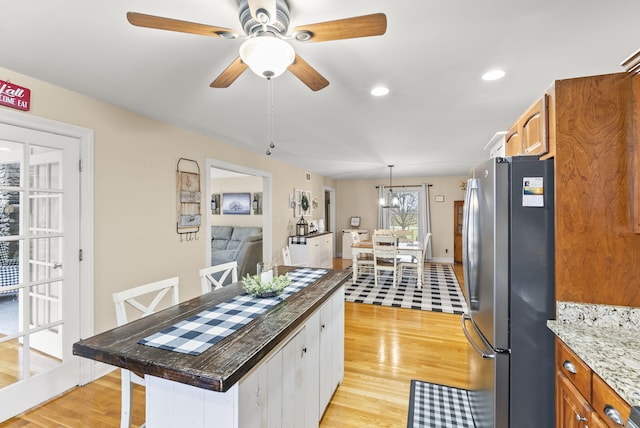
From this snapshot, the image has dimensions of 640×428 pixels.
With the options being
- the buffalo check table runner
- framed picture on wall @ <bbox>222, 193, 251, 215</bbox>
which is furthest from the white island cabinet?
framed picture on wall @ <bbox>222, 193, 251, 215</bbox>

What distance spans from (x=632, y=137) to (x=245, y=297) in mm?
2112

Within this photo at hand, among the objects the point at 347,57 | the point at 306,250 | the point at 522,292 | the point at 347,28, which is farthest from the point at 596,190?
the point at 306,250

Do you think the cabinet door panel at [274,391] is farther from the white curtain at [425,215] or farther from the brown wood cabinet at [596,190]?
the white curtain at [425,215]

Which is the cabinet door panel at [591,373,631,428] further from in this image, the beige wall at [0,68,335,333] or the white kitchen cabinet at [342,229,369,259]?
the white kitchen cabinet at [342,229,369,259]

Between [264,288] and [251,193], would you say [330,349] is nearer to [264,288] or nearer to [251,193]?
[264,288]

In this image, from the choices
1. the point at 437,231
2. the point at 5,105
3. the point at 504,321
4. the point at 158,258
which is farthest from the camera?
the point at 437,231

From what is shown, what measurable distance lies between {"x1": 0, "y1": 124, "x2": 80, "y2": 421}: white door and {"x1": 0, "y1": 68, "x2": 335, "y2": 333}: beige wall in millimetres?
163

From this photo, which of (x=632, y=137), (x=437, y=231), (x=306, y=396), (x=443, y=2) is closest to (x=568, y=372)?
(x=632, y=137)

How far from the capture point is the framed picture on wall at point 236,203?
654 cm

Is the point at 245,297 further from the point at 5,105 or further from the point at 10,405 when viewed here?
the point at 5,105

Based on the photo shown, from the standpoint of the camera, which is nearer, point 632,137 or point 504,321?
point 632,137

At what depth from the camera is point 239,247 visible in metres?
5.23

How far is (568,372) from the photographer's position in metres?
1.25

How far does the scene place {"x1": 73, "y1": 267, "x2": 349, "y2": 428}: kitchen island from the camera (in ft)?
3.18
